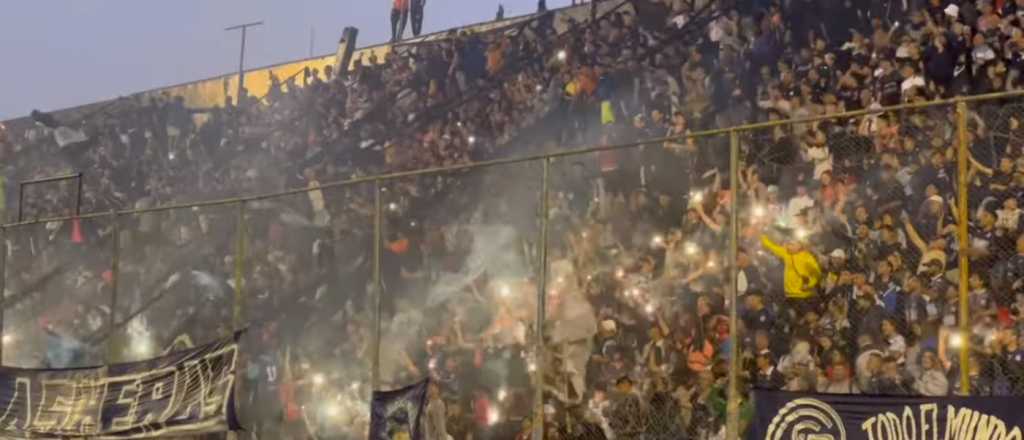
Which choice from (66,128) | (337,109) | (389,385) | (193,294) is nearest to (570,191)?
(389,385)

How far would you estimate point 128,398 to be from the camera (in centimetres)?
1584

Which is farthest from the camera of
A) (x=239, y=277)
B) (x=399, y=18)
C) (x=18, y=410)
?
(x=399, y=18)

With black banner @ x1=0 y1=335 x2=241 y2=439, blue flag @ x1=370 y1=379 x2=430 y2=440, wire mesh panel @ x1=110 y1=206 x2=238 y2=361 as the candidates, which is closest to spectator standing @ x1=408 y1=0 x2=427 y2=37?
wire mesh panel @ x1=110 y1=206 x2=238 y2=361

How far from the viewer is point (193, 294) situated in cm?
1777

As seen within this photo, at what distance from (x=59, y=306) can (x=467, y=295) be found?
24.7 ft

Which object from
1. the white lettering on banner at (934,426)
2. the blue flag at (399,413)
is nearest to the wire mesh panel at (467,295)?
the blue flag at (399,413)

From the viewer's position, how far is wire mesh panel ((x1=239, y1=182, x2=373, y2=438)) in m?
15.8

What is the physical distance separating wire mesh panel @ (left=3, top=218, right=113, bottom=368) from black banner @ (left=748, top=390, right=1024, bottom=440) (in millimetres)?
11861

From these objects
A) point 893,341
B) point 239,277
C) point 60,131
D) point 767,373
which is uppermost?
point 60,131

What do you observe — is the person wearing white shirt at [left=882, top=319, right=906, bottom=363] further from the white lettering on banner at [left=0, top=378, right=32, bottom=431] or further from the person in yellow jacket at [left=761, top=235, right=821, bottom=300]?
the white lettering on banner at [left=0, top=378, right=32, bottom=431]

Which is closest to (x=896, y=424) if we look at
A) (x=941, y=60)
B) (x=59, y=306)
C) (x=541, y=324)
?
(x=541, y=324)

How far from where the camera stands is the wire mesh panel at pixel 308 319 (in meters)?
15.8

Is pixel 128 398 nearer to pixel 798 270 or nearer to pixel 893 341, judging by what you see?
pixel 798 270

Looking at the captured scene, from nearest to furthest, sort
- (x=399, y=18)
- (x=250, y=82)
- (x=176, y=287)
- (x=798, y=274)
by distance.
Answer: (x=798, y=274) < (x=176, y=287) < (x=399, y=18) < (x=250, y=82)
